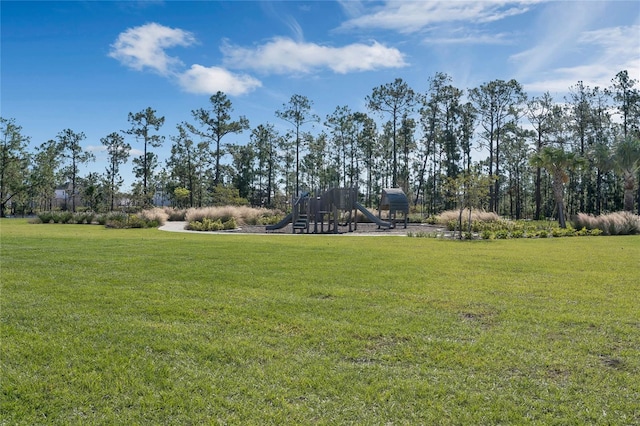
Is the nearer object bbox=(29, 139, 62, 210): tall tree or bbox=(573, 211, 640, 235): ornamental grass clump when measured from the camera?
bbox=(573, 211, 640, 235): ornamental grass clump

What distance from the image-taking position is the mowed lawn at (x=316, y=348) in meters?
2.73

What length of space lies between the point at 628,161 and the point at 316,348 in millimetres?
29017

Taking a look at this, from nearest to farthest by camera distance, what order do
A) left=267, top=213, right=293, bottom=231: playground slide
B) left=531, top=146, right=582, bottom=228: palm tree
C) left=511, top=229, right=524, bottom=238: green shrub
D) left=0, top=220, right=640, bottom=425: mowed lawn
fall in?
left=0, top=220, right=640, bottom=425: mowed lawn
left=511, top=229, right=524, bottom=238: green shrub
left=267, top=213, right=293, bottom=231: playground slide
left=531, top=146, right=582, bottom=228: palm tree

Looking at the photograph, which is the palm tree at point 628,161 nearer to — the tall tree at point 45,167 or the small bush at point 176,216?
the small bush at point 176,216

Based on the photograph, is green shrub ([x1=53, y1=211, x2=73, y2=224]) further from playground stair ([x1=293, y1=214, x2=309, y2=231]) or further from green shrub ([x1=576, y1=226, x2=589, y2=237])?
green shrub ([x1=576, y1=226, x2=589, y2=237])

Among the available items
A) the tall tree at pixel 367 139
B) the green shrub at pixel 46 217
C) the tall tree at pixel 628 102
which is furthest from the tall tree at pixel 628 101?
the green shrub at pixel 46 217

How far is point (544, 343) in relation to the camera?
3.81 metres

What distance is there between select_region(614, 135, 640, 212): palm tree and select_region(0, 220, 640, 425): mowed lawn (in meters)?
22.5

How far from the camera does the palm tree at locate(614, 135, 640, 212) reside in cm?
2545

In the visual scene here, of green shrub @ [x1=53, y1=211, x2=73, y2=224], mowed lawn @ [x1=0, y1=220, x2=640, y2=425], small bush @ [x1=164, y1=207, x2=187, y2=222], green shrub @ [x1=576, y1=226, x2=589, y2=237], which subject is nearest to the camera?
mowed lawn @ [x1=0, y1=220, x2=640, y2=425]

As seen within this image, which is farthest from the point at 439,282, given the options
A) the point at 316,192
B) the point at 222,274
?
the point at 316,192

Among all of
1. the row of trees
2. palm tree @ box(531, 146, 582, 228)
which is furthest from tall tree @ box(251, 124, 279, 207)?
palm tree @ box(531, 146, 582, 228)

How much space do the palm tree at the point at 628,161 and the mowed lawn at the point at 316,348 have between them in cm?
2254

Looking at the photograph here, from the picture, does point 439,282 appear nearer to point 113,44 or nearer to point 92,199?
point 113,44
